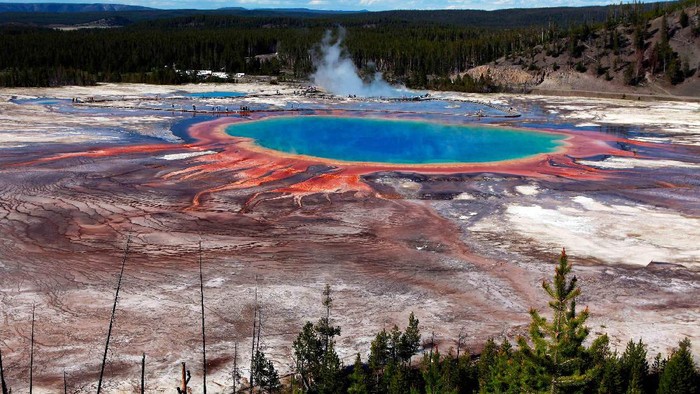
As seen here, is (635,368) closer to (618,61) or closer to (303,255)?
(303,255)

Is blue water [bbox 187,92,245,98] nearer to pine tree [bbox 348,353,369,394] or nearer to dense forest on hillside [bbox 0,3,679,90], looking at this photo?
dense forest on hillside [bbox 0,3,679,90]

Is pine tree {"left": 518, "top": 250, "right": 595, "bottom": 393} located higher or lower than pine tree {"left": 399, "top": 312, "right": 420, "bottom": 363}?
higher

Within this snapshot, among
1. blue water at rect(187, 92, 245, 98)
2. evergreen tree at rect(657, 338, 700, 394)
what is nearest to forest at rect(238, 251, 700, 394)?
evergreen tree at rect(657, 338, 700, 394)

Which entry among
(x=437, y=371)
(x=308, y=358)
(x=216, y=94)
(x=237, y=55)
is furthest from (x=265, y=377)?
(x=237, y=55)

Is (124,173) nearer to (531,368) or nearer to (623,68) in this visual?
(531,368)

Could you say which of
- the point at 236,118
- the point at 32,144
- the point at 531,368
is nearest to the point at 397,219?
the point at 531,368
